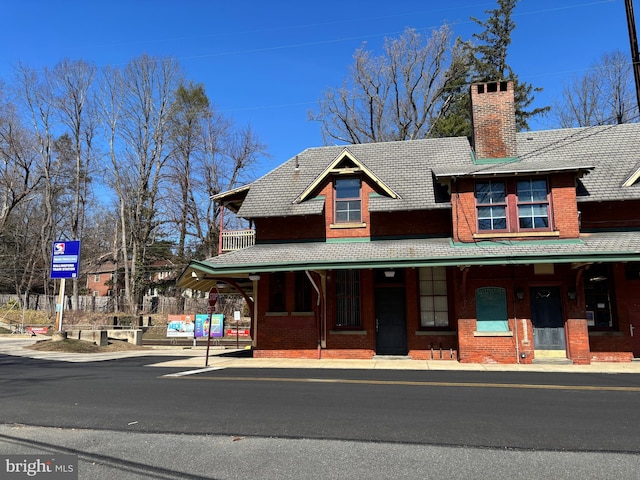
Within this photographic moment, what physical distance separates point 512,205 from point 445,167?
3.12 metres

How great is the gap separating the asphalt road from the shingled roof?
708 cm

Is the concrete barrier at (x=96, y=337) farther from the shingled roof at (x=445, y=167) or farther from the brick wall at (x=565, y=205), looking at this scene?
the brick wall at (x=565, y=205)

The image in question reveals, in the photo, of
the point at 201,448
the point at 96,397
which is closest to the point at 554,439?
the point at 201,448

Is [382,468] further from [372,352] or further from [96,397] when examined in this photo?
[372,352]

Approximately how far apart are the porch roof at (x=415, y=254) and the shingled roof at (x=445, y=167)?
134cm

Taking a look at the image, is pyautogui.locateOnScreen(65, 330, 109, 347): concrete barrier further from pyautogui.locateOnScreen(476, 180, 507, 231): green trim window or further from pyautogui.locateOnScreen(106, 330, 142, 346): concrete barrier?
pyautogui.locateOnScreen(476, 180, 507, 231): green trim window

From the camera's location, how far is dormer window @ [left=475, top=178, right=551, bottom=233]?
1541cm

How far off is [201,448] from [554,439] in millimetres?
4532

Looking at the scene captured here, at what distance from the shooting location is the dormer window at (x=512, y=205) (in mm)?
15406

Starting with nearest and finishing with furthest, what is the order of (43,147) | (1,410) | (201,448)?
(201,448) < (1,410) < (43,147)

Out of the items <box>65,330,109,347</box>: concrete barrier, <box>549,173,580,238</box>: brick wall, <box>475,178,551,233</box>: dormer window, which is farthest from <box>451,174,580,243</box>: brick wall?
<box>65,330,109,347</box>: concrete barrier

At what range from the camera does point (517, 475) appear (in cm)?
474

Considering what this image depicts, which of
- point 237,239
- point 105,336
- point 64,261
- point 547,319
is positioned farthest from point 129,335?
point 547,319

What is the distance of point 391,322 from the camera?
53.9ft
